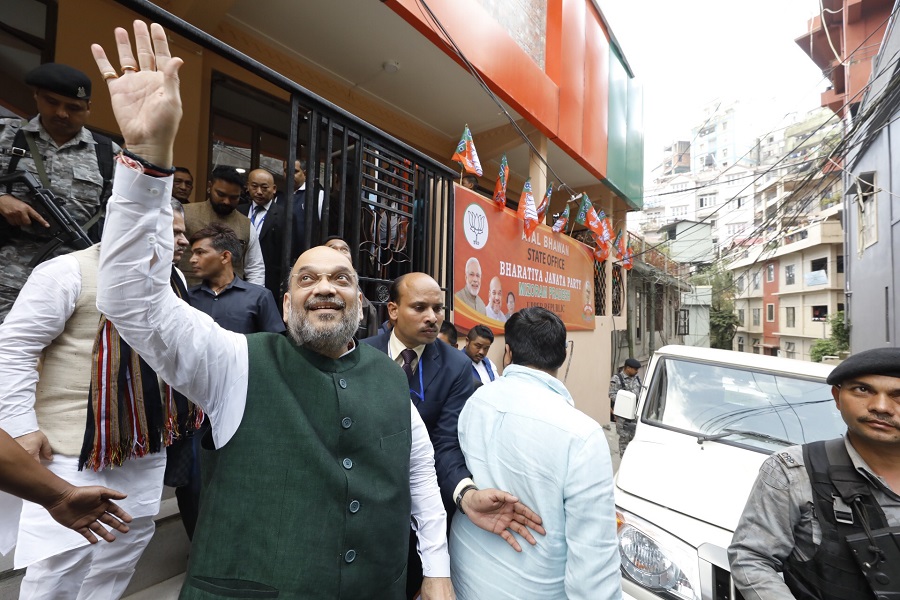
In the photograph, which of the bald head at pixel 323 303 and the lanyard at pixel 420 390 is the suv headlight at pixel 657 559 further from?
the bald head at pixel 323 303

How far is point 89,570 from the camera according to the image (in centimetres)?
152

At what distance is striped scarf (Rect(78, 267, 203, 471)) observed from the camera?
59.3 inches

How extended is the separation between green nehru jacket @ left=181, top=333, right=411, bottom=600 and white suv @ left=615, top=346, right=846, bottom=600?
124cm

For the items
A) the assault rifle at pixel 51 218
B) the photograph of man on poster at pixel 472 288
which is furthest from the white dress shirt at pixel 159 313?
the photograph of man on poster at pixel 472 288

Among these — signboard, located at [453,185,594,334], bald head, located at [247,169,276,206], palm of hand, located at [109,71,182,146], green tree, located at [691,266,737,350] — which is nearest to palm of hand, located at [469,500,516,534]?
palm of hand, located at [109,71,182,146]

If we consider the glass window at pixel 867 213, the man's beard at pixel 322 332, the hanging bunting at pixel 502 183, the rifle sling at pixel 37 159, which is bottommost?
the man's beard at pixel 322 332

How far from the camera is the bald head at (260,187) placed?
3547mm

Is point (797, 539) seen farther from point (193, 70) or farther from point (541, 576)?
point (193, 70)

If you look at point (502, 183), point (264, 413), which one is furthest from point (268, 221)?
point (502, 183)

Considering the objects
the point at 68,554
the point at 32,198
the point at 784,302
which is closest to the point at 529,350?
the point at 68,554

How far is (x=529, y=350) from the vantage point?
1639mm

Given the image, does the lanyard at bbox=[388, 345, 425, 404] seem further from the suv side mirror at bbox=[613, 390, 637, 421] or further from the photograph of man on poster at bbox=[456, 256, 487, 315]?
the photograph of man on poster at bbox=[456, 256, 487, 315]

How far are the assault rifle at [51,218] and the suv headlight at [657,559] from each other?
2910 millimetres

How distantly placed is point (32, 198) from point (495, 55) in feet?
16.4
